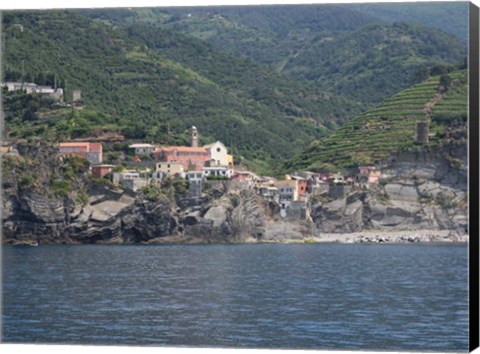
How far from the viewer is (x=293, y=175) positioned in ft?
205

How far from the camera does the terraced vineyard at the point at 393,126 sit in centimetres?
6081

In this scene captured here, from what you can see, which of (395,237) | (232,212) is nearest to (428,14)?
(395,237)

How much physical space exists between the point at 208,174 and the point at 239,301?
35474 mm

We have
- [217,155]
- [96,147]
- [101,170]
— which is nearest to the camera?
[101,170]

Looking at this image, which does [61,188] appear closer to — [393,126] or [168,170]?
[168,170]

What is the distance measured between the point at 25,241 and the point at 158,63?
35202 mm

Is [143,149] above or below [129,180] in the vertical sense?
above

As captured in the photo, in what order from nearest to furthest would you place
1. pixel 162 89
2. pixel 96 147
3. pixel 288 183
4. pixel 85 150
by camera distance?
pixel 85 150, pixel 96 147, pixel 288 183, pixel 162 89

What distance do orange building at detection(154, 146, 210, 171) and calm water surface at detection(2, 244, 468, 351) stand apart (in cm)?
1946

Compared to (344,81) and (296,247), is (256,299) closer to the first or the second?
(296,247)

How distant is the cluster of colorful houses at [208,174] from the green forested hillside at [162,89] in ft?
8.97

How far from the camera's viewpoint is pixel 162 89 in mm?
80875

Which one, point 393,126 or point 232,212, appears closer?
point 232,212

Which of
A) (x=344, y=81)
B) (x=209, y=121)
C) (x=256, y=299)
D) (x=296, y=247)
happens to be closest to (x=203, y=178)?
(x=296, y=247)
